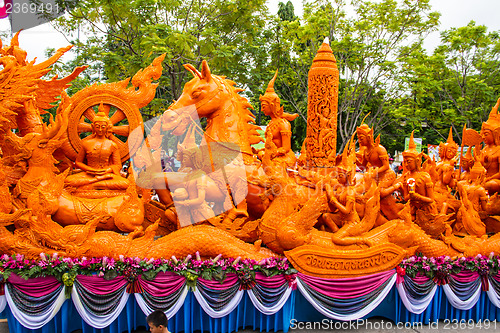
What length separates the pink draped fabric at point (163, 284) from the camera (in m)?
3.33

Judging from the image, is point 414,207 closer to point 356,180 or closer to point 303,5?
point 356,180

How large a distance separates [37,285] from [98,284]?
1.81 ft

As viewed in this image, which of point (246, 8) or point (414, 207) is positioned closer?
point (414, 207)

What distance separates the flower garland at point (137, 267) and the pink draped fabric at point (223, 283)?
0.13ft

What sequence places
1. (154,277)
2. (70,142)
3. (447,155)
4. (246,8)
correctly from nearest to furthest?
(154,277) → (70,142) → (447,155) → (246,8)

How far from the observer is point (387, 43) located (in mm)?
10750

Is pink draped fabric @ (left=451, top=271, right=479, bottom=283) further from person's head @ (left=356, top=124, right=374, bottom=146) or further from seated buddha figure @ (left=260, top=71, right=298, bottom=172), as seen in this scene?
seated buddha figure @ (left=260, top=71, right=298, bottom=172)

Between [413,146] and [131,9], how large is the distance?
6.84m

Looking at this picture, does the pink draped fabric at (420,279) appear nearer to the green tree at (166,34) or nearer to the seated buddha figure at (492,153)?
the seated buddha figure at (492,153)

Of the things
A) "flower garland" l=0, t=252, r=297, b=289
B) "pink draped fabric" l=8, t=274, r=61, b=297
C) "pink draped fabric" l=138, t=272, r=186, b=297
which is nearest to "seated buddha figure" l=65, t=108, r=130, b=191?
"flower garland" l=0, t=252, r=297, b=289

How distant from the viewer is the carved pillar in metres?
5.30

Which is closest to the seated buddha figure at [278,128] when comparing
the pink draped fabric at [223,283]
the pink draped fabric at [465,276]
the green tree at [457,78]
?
the pink draped fabric at [223,283]

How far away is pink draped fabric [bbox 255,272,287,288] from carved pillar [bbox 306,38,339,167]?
2344mm

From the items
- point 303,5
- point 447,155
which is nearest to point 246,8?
point 303,5
